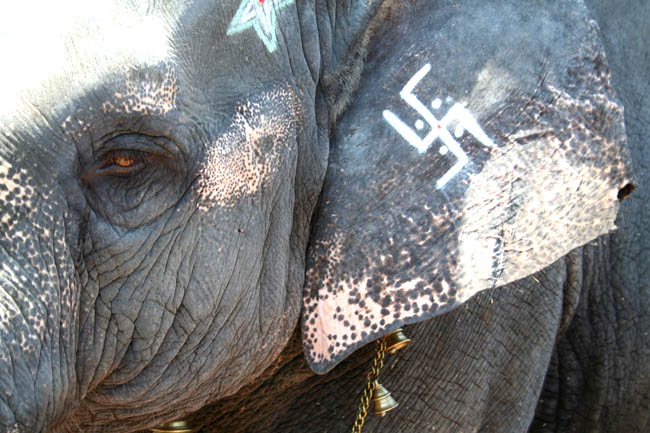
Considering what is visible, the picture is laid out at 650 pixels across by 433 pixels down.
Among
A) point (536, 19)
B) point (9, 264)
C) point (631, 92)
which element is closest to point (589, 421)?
point (631, 92)

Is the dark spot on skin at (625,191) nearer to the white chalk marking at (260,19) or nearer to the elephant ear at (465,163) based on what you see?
the elephant ear at (465,163)

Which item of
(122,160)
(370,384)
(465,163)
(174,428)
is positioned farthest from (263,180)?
(174,428)

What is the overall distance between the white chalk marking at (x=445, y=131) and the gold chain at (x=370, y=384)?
43cm

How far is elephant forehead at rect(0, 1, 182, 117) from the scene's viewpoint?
1562 millimetres

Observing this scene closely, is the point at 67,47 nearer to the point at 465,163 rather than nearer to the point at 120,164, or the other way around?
the point at 120,164

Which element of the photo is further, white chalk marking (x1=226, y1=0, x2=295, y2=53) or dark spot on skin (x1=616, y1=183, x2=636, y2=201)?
dark spot on skin (x1=616, y1=183, x2=636, y2=201)

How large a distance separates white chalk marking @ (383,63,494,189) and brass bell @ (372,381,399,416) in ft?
1.75

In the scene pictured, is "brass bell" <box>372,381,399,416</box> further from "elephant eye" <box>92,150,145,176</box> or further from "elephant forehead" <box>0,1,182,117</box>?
"elephant forehead" <box>0,1,182,117</box>

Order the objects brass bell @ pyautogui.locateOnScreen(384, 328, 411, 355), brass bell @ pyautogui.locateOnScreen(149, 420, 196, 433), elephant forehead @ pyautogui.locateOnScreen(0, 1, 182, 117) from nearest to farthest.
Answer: elephant forehead @ pyautogui.locateOnScreen(0, 1, 182, 117)
brass bell @ pyautogui.locateOnScreen(384, 328, 411, 355)
brass bell @ pyautogui.locateOnScreen(149, 420, 196, 433)

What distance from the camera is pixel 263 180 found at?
6.05ft

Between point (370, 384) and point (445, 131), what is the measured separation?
0.63m

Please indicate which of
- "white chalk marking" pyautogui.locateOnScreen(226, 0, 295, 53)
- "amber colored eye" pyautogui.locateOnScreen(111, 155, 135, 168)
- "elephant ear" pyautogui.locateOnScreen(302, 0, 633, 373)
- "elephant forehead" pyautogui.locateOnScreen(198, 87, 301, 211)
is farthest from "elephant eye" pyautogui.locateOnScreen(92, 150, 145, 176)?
"elephant ear" pyautogui.locateOnScreen(302, 0, 633, 373)

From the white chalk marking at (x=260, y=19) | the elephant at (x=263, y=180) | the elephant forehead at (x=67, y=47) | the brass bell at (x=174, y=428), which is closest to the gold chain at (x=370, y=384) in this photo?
the elephant at (x=263, y=180)

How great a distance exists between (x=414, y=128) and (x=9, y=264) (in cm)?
82
